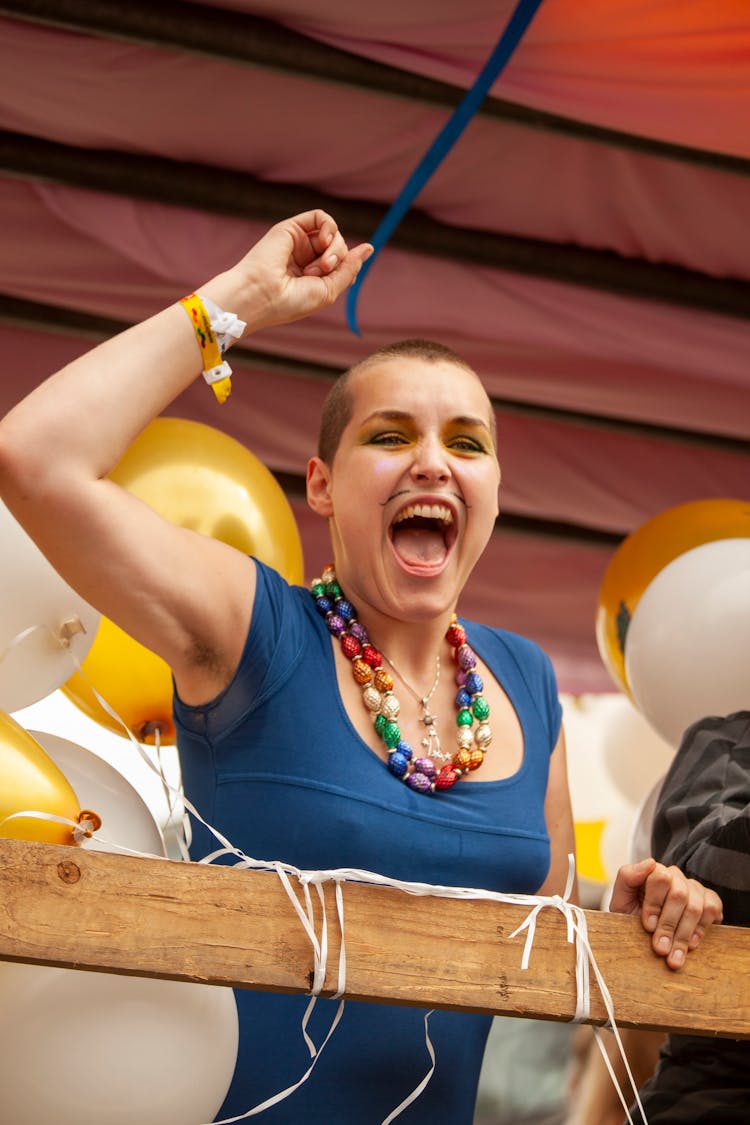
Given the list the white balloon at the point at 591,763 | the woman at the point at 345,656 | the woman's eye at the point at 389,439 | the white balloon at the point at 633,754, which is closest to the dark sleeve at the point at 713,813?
the woman at the point at 345,656

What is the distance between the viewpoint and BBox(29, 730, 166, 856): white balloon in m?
1.56

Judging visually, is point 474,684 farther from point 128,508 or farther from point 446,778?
point 128,508

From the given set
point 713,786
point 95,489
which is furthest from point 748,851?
point 95,489

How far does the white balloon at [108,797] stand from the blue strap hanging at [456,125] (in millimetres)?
1075

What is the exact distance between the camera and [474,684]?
1584mm

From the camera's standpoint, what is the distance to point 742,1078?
1.37 meters

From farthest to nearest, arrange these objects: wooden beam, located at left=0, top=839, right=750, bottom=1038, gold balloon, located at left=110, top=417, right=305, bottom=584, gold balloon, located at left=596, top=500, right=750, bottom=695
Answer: gold balloon, located at left=596, top=500, right=750, bottom=695, gold balloon, located at left=110, top=417, right=305, bottom=584, wooden beam, located at left=0, top=839, right=750, bottom=1038

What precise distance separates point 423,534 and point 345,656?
172 millimetres

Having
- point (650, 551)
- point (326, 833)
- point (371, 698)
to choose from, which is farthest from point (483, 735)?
point (650, 551)

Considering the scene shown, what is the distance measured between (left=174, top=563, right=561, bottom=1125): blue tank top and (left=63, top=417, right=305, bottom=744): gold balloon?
40cm

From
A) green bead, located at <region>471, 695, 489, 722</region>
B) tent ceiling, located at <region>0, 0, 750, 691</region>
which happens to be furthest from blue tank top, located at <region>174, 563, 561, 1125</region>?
tent ceiling, located at <region>0, 0, 750, 691</region>

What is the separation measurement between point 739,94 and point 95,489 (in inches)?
60.7

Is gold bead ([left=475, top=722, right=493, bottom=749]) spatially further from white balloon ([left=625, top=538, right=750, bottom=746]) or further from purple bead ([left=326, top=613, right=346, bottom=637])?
white balloon ([left=625, top=538, right=750, bottom=746])

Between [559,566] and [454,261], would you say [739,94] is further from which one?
[559,566]
